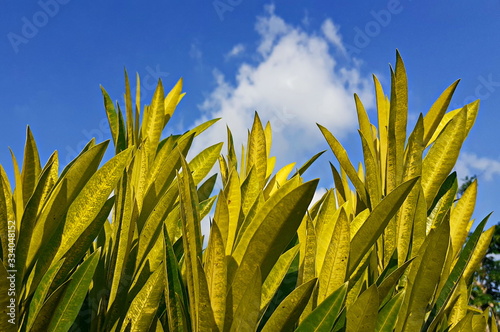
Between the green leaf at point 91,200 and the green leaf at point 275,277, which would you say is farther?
the green leaf at point 91,200

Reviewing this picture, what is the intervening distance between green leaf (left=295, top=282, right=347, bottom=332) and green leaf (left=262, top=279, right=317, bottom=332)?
4cm

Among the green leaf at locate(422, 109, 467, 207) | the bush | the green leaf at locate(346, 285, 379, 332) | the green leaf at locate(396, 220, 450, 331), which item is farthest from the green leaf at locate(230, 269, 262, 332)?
the green leaf at locate(422, 109, 467, 207)

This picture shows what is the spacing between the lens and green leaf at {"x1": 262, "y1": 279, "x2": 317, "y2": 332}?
975 mm

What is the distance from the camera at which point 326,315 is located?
1.01 metres

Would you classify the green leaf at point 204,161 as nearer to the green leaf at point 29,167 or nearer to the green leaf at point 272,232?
the green leaf at point 29,167

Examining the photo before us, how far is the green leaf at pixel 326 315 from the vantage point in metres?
1.00

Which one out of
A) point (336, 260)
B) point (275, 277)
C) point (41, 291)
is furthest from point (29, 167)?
point (336, 260)

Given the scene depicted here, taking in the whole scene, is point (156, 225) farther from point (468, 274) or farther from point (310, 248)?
point (468, 274)

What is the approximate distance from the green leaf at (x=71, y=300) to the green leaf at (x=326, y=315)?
52 centimetres

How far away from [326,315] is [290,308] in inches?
3.2

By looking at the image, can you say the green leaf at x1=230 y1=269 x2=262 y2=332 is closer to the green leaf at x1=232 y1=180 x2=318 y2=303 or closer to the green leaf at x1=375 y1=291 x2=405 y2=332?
the green leaf at x1=232 y1=180 x2=318 y2=303

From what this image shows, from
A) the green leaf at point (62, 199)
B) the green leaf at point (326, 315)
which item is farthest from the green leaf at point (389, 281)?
the green leaf at point (62, 199)

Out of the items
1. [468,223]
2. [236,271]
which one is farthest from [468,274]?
[236,271]

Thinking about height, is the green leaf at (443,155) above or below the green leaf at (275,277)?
above
